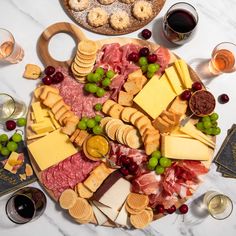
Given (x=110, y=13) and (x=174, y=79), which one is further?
(x=110, y=13)

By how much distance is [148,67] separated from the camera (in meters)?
2.24

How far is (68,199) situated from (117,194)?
241 mm

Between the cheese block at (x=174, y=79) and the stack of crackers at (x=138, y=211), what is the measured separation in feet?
1.79

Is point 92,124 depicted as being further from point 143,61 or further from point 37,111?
point 143,61

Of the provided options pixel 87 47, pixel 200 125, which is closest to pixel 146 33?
pixel 87 47

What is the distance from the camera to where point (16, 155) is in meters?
2.34

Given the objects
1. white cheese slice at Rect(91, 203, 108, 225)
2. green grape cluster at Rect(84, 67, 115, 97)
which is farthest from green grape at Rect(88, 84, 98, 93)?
white cheese slice at Rect(91, 203, 108, 225)

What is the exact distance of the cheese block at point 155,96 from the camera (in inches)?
87.3

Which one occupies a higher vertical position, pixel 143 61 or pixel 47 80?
pixel 143 61

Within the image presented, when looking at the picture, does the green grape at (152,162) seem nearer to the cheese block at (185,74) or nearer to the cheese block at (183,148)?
the cheese block at (183,148)

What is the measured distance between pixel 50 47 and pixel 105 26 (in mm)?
312

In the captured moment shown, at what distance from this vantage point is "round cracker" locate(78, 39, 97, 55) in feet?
7.29

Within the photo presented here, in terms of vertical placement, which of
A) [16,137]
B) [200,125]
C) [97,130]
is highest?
[200,125]

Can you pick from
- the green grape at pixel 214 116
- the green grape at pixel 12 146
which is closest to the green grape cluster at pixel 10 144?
the green grape at pixel 12 146
